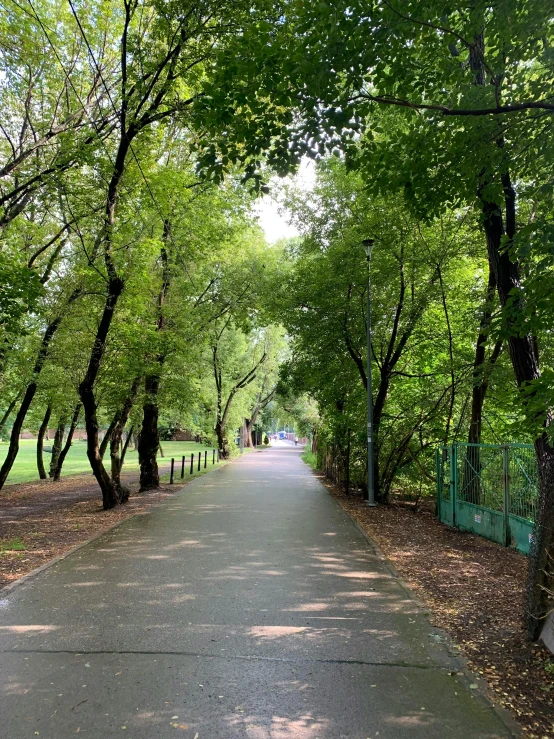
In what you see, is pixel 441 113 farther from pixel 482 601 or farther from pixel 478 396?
pixel 478 396

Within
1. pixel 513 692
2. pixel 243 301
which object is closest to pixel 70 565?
pixel 513 692

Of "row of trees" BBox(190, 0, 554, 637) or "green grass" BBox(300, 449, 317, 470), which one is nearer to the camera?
"row of trees" BBox(190, 0, 554, 637)

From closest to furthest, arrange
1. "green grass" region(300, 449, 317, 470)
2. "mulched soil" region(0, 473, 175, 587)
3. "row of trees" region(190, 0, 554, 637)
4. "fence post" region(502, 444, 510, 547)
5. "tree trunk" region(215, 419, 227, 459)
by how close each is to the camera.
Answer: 1. "row of trees" region(190, 0, 554, 637)
2. "mulched soil" region(0, 473, 175, 587)
3. "fence post" region(502, 444, 510, 547)
4. "green grass" region(300, 449, 317, 470)
5. "tree trunk" region(215, 419, 227, 459)

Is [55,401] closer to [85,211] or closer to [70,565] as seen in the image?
[85,211]

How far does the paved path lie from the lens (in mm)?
3248

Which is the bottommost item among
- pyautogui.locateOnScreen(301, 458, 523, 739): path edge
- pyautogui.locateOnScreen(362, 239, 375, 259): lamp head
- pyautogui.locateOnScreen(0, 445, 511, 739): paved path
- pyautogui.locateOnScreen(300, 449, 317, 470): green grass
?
pyautogui.locateOnScreen(300, 449, 317, 470): green grass

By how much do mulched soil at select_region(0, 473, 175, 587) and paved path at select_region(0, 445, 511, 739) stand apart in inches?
25.1

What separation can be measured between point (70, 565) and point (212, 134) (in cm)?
580

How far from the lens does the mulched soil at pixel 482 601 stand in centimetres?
363

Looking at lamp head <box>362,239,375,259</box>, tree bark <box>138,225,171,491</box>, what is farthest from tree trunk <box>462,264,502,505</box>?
tree bark <box>138,225,171,491</box>

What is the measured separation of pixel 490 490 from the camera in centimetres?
928

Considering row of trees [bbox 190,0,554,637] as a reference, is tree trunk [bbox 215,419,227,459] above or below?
below

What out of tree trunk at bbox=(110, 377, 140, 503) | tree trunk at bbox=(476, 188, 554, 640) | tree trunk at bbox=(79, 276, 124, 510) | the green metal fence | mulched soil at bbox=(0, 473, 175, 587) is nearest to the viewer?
tree trunk at bbox=(476, 188, 554, 640)

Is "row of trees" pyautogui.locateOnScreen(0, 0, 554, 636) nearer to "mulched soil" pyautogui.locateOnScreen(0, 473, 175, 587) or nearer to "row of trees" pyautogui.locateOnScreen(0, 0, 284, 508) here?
"row of trees" pyautogui.locateOnScreen(0, 0, 284, 508)
